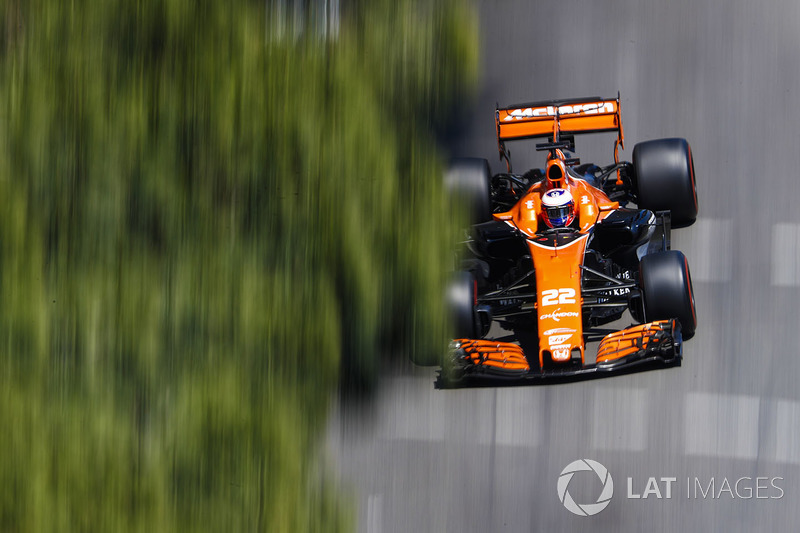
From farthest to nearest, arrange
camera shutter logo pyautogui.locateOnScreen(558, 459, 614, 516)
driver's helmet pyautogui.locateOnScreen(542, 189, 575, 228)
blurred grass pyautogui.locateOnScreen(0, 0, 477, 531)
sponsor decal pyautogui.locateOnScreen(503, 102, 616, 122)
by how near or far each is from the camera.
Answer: sponsor decal pyautogui.locateOnScreen(503, 102, 616, 122), driver's helmet pyautogui.locateOnScreen(542, 189, 575, 228), camera shutter logo pyautogui.locateOnScreen(558, 459, 614, 516), blurred grass pyautogui.locateOnScreen(0, 0, 477, 531)

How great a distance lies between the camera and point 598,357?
217 inches

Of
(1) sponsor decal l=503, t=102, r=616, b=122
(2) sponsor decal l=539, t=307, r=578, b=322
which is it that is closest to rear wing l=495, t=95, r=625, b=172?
(1) sponsor decal l=503, t=102, r=616, b=122

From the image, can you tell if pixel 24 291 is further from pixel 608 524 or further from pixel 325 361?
pixel 608 524

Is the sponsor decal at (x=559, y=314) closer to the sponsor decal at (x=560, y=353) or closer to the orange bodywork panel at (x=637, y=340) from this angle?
the sponsor decal at (x=560, y=353)

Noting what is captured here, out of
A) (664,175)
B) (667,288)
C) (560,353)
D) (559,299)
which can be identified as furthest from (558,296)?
(664,175)

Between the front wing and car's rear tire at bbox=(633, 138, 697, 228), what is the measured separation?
111cm

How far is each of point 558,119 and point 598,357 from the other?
79.0 inches

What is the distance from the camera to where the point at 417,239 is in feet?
10.0

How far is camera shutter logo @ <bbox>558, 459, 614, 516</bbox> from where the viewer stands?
569cm

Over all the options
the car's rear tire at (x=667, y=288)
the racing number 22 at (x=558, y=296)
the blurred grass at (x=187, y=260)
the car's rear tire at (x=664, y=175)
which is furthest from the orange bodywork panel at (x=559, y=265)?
the blurred grass at (x=187, y=260)

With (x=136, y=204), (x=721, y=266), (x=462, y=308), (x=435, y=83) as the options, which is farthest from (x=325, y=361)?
(x=721, y=266)

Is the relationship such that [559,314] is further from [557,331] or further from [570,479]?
[570,479]

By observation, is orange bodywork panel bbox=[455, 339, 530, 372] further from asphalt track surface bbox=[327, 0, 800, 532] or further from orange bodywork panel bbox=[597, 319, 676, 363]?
orange bodywork panel bbox=[597, 319, 676, 363]

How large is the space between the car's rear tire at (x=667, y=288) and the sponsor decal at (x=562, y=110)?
58.2 inches
